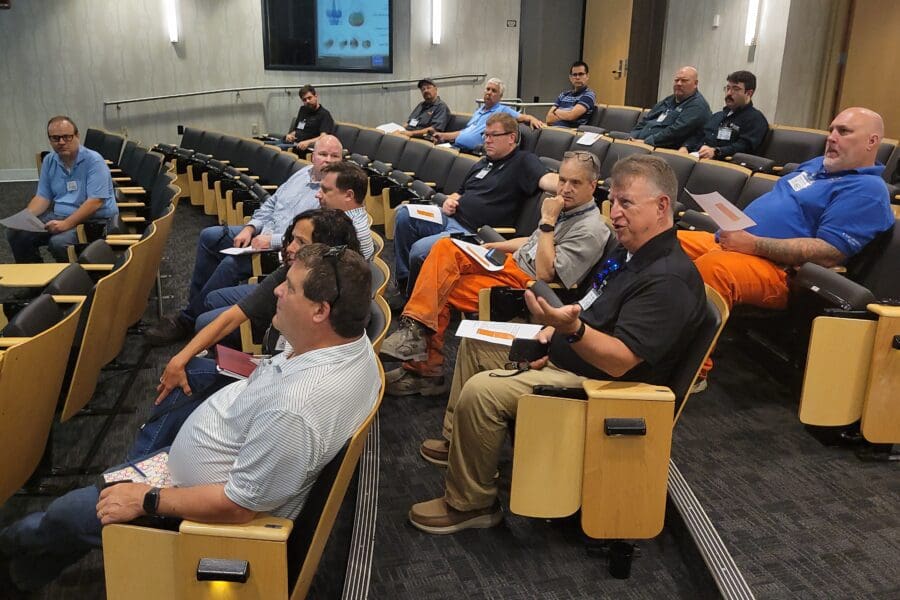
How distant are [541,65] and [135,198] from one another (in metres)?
7.31

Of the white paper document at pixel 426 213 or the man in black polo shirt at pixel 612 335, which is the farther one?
the white paper document at pixel 426 213

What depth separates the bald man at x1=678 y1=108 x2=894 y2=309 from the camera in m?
2.90

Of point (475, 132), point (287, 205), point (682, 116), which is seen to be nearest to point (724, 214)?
point (287, 205)

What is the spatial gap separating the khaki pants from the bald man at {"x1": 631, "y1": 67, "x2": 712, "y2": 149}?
13.4 ft

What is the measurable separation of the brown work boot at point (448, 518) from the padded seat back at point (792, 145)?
3.69 m

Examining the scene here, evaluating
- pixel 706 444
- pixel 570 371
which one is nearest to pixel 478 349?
pixel 570 371

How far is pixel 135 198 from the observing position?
5289 mm

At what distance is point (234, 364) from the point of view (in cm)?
193

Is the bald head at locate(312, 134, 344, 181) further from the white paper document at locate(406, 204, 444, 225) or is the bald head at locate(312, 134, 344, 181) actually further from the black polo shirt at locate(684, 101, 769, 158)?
the black polo shirt at locate(684, 101, 769, 158)

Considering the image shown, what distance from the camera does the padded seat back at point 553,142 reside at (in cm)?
577

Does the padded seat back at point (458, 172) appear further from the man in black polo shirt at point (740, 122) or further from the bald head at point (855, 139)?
the bald head at point (855, 139)

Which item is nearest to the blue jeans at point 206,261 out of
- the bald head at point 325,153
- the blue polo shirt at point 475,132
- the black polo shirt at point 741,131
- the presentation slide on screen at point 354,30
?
the bald head at point 325,153

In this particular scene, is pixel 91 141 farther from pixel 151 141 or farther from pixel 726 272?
pixel 726 272

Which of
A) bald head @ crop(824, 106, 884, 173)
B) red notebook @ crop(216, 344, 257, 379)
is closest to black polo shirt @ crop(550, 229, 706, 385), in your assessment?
red notebook @ crop(216, 344, 257, 379)
